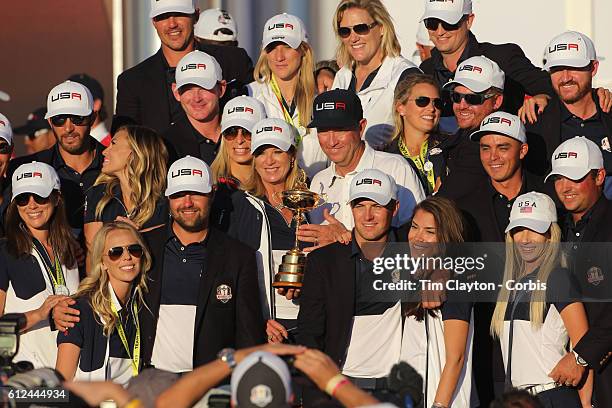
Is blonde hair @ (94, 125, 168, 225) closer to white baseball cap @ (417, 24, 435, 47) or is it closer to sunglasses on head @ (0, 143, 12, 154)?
sunglasses on head @ (0, 143, 12, 154)

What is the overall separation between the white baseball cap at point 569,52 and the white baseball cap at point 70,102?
3.02 meters

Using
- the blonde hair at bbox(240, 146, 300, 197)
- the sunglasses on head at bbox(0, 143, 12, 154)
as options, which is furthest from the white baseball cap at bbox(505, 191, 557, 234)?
the sunglasses on head at bbox(0, 143, 12, 154)

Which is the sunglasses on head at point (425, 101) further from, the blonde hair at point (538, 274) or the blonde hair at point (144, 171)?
the blonde hair at point (144, 171)

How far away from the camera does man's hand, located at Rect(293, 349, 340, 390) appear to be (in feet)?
26.3

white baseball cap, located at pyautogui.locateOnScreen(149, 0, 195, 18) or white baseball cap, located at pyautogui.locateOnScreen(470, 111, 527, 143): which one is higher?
white baseball cap, located at pyautogui.locateOnScreen(149, 0, 195, 18)

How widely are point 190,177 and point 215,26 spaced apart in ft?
8.76

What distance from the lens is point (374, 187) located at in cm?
1054

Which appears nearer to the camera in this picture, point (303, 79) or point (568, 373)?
point (568, 373)

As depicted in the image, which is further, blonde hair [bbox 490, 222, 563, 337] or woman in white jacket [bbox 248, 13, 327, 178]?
woman in white jacket [bbox 248, 13, 327, 178]

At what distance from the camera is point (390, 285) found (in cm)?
1041

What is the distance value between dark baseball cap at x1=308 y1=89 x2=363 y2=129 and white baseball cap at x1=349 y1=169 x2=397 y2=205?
23.3 inches

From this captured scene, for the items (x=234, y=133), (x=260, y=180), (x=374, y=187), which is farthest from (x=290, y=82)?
(x=374, y=187)

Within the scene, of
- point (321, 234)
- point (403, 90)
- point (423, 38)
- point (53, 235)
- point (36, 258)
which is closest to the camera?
point (321, 234)

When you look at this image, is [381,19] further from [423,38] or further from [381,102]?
[423,38]
